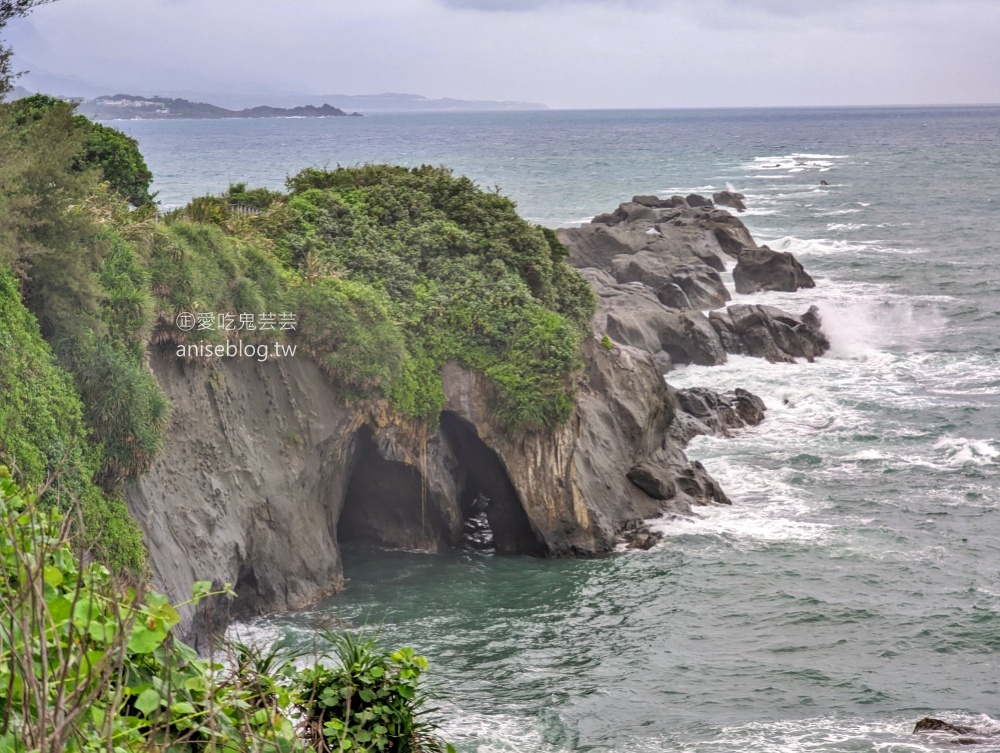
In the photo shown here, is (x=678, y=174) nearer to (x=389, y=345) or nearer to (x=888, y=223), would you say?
(x=888, y=223)

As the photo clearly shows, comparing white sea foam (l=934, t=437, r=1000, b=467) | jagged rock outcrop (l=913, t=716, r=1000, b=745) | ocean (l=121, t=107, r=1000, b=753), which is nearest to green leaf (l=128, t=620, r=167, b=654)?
ocean (l=121, t=107, r=1000, b=753)

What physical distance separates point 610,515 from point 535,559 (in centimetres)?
193

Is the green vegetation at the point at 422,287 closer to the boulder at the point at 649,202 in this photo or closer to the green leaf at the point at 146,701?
the green leaf at the point at 146,701

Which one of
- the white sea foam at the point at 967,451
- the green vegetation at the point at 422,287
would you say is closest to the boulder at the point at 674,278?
the white sea foam at the point at 967,451

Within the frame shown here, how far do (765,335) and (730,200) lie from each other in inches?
1723

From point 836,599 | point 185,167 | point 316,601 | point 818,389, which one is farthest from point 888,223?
point 185,167

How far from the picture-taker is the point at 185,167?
118 m

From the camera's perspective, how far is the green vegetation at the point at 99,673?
15.8 feet

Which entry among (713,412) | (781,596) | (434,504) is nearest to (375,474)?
(434,504)

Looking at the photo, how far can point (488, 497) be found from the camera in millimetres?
24844

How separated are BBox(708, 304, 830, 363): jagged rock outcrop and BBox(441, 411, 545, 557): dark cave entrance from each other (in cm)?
1752

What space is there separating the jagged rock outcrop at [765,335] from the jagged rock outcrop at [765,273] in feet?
27.3

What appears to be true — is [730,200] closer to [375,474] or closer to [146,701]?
[375,474]

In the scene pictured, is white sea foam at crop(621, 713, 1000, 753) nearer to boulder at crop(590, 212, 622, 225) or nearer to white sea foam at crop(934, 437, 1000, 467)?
white sea foam at crop(934, 437, 1000, 467)
